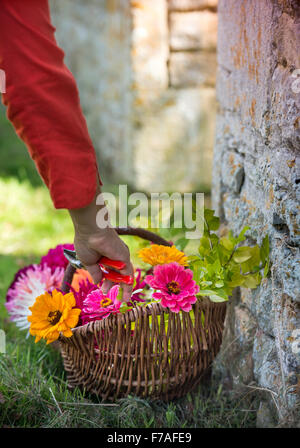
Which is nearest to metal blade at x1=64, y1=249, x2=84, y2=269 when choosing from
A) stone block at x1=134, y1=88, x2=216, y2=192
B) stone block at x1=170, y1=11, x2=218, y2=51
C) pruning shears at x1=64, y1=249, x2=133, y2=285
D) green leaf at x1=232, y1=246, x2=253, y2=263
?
pruning shears at x1=64, y1=249, x2=133, y2=285

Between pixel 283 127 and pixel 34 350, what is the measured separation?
117 centimetres

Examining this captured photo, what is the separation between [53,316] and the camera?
1.42 meters

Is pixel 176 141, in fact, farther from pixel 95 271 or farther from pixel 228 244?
pixel 95 271

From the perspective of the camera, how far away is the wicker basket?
1379mm

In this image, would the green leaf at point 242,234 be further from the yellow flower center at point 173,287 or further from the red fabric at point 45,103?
the red fabric at point 45,103

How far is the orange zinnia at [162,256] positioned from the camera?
5.02 feet

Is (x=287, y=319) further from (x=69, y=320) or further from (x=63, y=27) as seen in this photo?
(x=63, y=27)

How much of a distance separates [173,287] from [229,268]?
203 millimetres

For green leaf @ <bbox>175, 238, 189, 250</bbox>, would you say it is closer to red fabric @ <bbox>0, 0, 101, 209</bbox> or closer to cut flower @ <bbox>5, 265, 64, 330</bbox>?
cut flower @ <bbox>5, 265, 64, 330</bbox>

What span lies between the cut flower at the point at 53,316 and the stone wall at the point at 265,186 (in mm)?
490

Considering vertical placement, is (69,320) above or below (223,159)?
below

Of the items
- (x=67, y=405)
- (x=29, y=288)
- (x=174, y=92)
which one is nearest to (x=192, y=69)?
(x=174, y=92)
